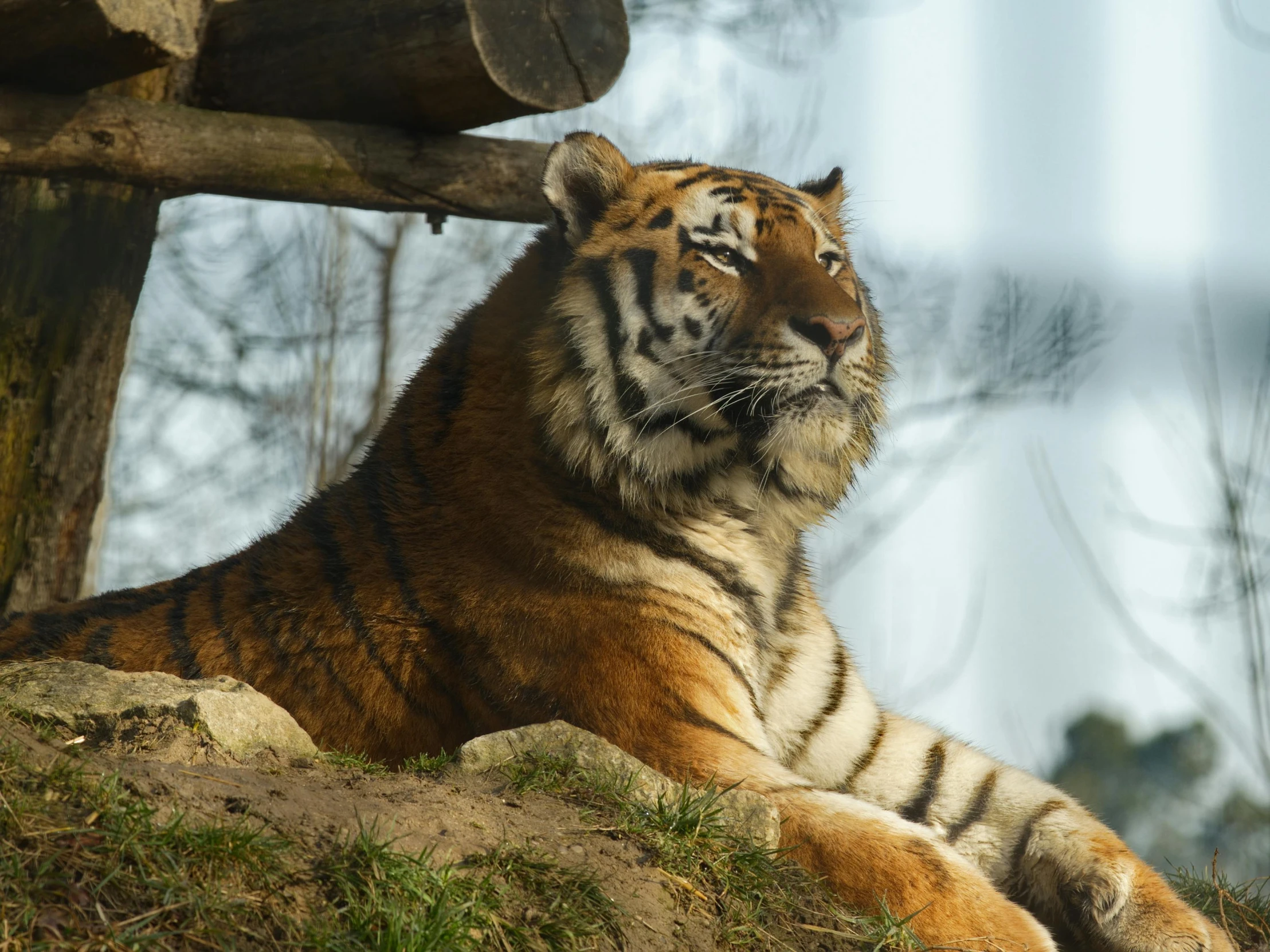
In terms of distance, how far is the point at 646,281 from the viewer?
9.81ft

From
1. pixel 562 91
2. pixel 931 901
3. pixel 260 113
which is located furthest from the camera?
pixel 260 113

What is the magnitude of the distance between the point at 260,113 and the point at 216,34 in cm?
31

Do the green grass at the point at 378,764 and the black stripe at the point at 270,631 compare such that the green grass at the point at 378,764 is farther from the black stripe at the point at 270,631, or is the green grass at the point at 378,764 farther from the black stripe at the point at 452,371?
the black stripe at the point at 452,371

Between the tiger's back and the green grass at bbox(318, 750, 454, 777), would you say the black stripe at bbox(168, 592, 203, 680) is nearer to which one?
the tiger's back

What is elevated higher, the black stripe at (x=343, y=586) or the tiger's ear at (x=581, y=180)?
the tiger's ear at (x=581, y=180)

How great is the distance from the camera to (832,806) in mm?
2430

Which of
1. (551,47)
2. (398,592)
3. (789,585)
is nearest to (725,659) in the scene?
(789,585)

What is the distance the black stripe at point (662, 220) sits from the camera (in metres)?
3.06

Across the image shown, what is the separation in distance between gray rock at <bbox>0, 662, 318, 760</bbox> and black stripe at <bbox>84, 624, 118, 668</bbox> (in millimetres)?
472

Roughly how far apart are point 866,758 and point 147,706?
1778 mm

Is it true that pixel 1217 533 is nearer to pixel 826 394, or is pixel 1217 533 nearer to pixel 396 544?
pixel 826 394

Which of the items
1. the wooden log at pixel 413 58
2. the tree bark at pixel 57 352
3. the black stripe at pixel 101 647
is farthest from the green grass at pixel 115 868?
the tree bark at pixel 57 352

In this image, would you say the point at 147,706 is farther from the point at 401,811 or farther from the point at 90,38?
the point at 90,38

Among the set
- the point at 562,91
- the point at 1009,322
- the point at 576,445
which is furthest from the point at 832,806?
the point at 1009,322
